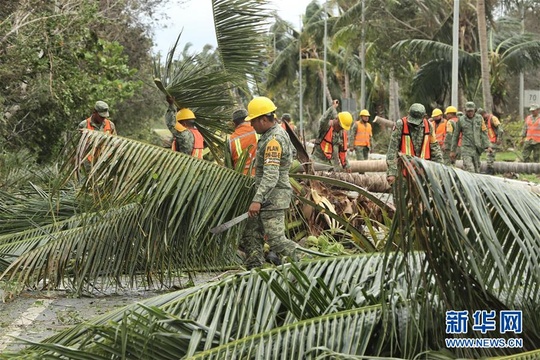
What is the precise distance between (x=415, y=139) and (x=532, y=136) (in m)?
12.7

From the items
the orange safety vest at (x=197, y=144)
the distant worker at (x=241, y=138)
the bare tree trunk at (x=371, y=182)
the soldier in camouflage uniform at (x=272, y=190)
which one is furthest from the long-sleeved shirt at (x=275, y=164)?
the bare tree trunk at (x=371, y=182)

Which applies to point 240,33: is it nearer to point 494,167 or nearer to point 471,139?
point 471,139

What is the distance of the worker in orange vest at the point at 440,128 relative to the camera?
2116cm

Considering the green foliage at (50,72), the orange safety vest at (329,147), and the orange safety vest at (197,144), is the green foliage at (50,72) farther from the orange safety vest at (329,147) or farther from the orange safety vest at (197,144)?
the orange safety vest at (197,144)

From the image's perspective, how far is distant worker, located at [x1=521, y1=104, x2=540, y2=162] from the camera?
23375mm

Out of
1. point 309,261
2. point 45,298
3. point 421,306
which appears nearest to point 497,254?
point 421,306

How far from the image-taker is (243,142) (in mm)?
9305

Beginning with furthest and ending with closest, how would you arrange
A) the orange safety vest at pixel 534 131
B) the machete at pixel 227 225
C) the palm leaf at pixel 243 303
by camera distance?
1. the orange safety vest at pixel 534 131
2. the machete at pixel 227 225
3. the palm leaf at pixel 243 303

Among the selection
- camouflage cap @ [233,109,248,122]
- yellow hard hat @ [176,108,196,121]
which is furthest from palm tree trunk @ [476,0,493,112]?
yellow hard hat @ [176,108,196,121]

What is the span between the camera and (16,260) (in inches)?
313

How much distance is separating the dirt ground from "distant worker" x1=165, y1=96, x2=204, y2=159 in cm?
152

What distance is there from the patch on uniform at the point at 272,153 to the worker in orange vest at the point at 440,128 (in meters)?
13.5

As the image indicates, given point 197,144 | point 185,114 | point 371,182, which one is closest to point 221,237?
point 185,114

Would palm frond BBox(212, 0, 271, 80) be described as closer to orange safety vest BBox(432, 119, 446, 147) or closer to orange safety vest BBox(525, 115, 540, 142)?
orange safety vest BBox(432, 119, 446, 147)
